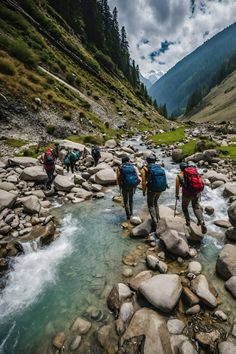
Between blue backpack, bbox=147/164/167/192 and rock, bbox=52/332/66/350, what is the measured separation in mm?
6500

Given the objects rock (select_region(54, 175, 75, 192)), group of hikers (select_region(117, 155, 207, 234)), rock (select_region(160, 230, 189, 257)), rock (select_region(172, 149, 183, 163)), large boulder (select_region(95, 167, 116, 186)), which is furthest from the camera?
rock (select_region(172, 149, 183, 163))

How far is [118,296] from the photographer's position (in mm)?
7094

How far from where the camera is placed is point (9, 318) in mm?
6934

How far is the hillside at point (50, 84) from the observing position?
3284 cm

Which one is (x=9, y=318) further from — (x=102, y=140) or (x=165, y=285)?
(x=102, y=140)

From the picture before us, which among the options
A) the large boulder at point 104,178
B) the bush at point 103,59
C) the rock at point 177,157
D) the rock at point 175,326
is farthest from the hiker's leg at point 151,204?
the bush at point 103,59

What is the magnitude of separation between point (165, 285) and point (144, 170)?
5.15m

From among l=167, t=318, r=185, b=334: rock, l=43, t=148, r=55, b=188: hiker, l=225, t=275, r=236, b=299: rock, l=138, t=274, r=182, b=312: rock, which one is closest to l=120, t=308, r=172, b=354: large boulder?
l=167, t=318, r=185, b=334: rock

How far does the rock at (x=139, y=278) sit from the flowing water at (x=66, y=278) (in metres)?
0.75

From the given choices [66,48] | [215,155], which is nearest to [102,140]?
[215,155]

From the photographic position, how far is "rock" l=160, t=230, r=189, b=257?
9.00 meters

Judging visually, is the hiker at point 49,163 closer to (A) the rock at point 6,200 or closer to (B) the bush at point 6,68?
(A) the rock at point 6,200

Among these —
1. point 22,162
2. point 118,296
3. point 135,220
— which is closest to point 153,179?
point 135,220

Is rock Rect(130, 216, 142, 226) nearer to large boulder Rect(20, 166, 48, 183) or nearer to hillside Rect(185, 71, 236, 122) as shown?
large boulder Rect(20, 166, 48, 183)
